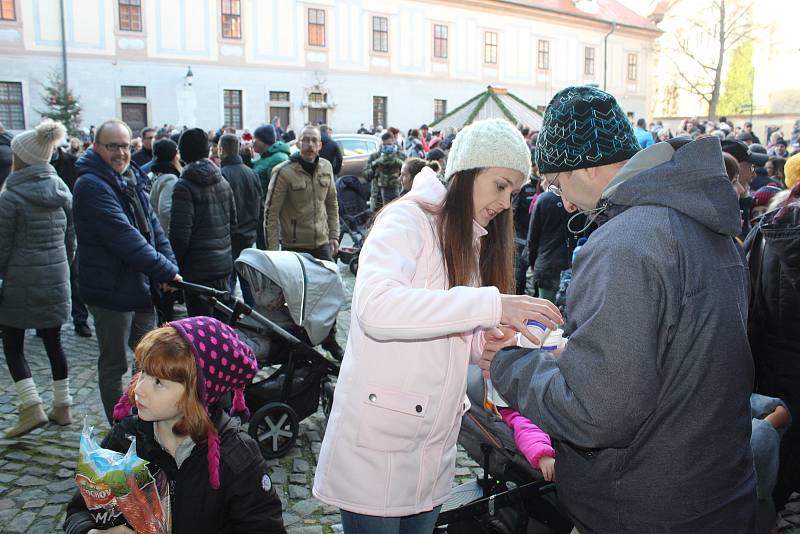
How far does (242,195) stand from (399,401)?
18.0 ft

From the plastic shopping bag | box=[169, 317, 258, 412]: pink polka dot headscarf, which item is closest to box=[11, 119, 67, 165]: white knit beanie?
box=[169, 317, 258, 412]: pink polka dot headscarf

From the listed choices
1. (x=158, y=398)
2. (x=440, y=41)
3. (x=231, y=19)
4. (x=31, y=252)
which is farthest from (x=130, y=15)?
(x=158, y=398)

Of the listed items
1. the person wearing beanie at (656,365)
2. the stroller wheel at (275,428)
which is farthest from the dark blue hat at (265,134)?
the person wearing beanie at (656,365)

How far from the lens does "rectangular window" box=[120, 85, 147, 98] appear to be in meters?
30.6

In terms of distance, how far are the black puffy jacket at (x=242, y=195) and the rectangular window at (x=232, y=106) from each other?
90.1 feet

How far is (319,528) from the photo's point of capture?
Answer: 367cm

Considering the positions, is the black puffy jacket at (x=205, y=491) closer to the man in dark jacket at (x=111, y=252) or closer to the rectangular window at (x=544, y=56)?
the man in dark jacket at (x=111, y=252)

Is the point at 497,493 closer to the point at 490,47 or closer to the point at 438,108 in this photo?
the point at 438,108

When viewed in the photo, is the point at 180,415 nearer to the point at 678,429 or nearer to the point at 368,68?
the point at 678,429

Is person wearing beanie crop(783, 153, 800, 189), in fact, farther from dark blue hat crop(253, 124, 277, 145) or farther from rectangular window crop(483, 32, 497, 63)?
rectangular window crop(483, 32, 497, 63)

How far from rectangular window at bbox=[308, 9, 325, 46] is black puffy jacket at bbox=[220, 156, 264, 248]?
2946 centimetres

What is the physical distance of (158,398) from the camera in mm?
2271

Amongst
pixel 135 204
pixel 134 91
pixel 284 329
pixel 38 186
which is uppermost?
pixel 134 91

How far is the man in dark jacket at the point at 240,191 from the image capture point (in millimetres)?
7023
